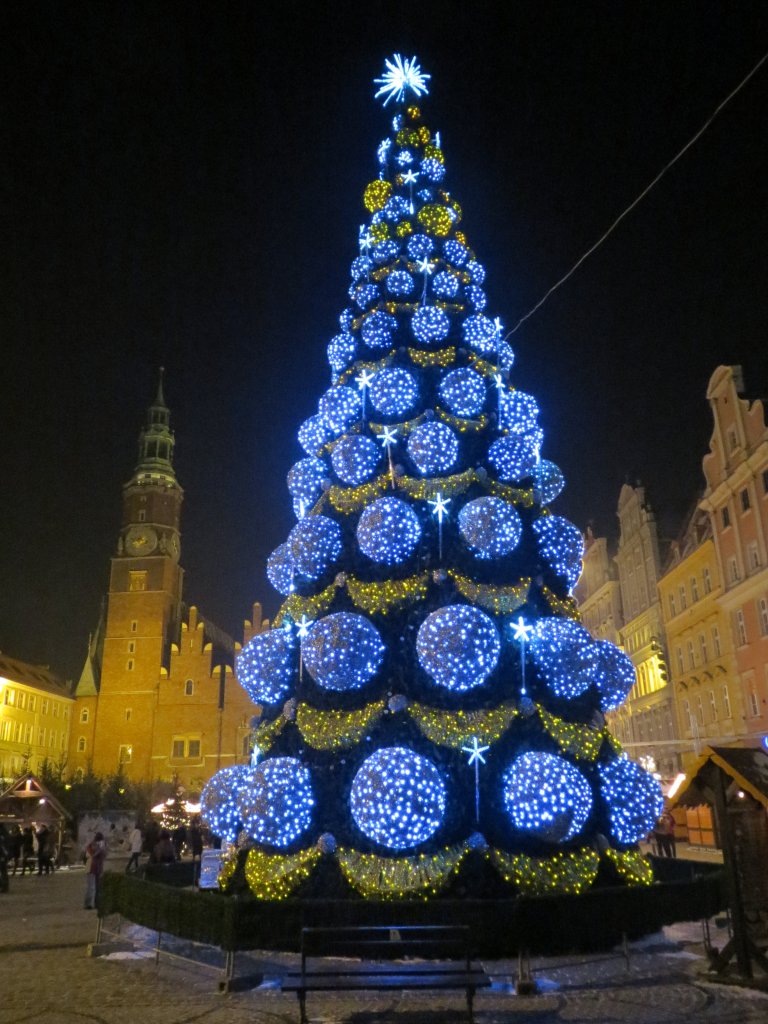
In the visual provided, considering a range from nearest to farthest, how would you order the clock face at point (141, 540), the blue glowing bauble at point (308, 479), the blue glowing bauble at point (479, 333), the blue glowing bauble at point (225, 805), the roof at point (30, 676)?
the blue glowing bauble at point (225, 805) < the blue glowing bauble at point (308, 479) < the blue glowing bauble at point (479, 333) < the roof at point (30, 676) < the clock face at point (141, 540)

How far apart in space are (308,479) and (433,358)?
2376mm

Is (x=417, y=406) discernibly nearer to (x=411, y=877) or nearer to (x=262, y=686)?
(x=262, y=686)

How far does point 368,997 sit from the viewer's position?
6.77 m

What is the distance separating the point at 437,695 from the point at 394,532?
75.2 inches

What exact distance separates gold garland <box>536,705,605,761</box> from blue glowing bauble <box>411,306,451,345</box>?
517 cm

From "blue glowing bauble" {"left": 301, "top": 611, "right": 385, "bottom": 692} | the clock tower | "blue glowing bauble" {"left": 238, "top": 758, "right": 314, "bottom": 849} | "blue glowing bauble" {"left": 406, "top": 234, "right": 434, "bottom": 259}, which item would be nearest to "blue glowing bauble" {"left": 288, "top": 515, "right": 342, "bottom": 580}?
"blue glowing bauble" {"left": 301, "top": 611, "right": 385, "bottom": 692}

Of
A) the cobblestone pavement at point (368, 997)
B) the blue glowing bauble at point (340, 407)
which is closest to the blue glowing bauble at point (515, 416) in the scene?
the blue glowing bauble at point (340, 407)

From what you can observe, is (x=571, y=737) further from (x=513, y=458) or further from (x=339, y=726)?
(x=513, y=458)

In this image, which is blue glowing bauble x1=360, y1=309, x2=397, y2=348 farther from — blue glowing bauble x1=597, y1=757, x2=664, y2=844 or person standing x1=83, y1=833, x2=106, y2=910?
person standing x1=83, y1=833, x2=106, y2=910

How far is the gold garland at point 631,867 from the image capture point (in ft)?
28.1

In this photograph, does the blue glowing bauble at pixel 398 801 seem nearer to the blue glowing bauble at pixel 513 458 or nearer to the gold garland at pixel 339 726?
the gold garland at pixel 339 726

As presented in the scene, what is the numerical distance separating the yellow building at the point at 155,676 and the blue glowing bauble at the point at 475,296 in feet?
140

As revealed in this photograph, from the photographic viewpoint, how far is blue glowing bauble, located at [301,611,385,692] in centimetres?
883

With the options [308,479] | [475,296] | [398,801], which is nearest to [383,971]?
[398,801]
